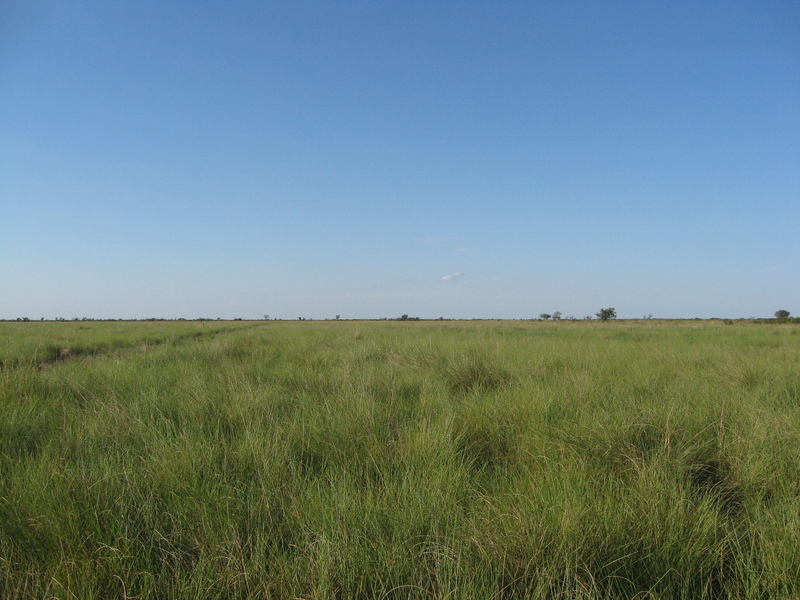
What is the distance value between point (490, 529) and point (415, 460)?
0.70m

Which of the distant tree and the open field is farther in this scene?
the distant tree

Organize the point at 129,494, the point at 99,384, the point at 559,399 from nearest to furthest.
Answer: the point at 129,494
the point at 559,399
the point at 99,384

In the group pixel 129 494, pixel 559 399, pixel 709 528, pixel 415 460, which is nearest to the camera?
pixel 709 528

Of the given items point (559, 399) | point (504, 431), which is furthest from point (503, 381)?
point (504, 431)

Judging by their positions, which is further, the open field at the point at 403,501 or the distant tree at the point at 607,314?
the distant tree at the point at 607,314

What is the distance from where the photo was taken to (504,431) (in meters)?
2.79

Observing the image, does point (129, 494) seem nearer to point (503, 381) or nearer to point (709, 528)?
point (709, 528)

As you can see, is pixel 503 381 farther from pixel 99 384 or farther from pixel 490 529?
pixel 99 384

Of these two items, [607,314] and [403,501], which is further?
[607,314]

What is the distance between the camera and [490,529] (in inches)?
60.4

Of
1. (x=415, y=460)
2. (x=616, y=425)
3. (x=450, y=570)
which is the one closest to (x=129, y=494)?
(x=415, y=460)

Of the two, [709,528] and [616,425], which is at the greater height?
[616,425]

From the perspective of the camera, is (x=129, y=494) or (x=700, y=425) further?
(x=700, y=425)

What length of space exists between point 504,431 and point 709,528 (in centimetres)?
128
